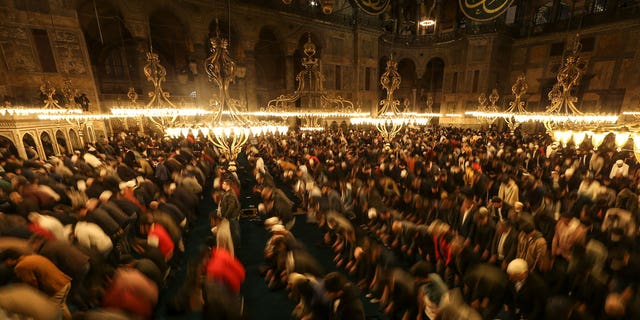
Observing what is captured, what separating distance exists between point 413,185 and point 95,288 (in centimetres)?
638

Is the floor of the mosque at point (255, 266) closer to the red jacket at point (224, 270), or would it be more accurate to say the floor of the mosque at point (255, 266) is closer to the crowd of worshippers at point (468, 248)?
the crowd of worshippers at point (468, 248)

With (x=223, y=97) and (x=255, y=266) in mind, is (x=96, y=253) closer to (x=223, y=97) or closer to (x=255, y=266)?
(x=255, y=266)

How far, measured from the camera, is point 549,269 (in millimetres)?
3697

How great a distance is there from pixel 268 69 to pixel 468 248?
2222 centimetres

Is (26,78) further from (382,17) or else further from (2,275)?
(382,17)

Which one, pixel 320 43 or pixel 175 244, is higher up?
pixel 320 43

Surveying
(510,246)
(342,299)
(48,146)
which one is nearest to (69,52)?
(48,146)

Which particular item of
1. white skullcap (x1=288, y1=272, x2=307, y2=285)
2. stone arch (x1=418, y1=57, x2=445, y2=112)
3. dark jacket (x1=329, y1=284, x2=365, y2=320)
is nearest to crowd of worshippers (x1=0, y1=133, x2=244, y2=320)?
white skullcap (x1=288, y1=272, x2=307, y2=285)

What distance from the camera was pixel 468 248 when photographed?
12.6 feet

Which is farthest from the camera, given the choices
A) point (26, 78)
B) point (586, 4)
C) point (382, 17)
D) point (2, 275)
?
point (382, 17)

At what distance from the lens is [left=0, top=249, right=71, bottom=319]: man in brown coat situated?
3.09m

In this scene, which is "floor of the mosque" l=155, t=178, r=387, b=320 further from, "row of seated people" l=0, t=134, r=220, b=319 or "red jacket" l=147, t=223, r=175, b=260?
"red jacket" l=147, t=223, r=175, b=260

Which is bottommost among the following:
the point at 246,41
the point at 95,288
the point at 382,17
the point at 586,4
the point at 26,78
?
the point at 95,288

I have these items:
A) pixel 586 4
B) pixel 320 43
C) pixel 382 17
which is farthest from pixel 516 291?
pixel 382 17
